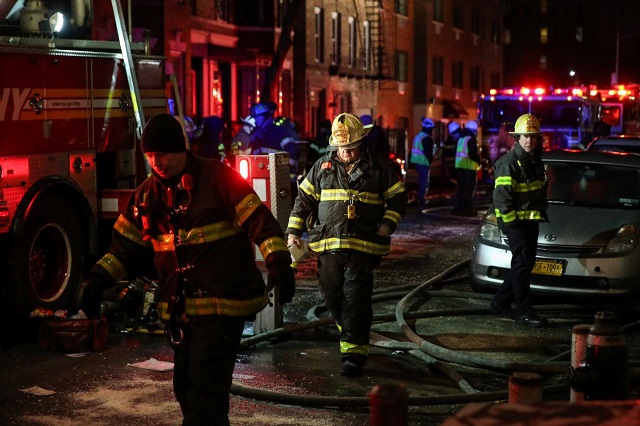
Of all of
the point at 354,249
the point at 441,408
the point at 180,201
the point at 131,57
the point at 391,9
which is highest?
the point at 391,9

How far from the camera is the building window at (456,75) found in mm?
51188

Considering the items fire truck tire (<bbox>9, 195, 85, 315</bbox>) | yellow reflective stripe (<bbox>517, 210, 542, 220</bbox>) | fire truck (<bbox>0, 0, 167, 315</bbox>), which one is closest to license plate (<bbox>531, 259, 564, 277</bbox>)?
yellow reflective stripe (<bbox>517, 210, 542, 220</bbox>)

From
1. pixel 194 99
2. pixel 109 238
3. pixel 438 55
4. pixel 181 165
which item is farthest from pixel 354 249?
pixel 438 55

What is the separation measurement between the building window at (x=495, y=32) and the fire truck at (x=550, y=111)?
33724mm

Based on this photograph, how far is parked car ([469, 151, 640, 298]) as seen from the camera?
953cm

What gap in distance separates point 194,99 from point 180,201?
23.5m

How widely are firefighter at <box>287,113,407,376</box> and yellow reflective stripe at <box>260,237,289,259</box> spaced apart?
8.31ft

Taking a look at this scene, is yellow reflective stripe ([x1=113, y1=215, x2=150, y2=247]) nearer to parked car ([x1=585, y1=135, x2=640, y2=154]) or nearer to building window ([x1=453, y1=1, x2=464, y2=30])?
parked car ([x1=585, y1=135, x2=640, y2=154])

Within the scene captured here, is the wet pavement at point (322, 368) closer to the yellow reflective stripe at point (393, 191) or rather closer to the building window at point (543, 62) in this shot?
the yellow reflective stripe at point (393, 191)

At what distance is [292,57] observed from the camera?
34.2 m

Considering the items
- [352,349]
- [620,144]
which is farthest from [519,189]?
[620,144]

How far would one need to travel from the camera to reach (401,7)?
1746 inches

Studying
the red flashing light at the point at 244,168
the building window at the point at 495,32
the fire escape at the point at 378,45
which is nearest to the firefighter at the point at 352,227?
the red flashing light at the point at 244,168

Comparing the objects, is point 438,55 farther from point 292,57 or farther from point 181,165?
point 181,165
